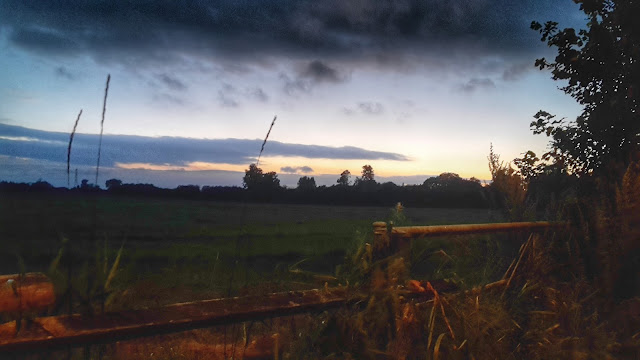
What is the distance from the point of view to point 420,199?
92.3 feet

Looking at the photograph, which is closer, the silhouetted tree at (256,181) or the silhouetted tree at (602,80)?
the silhouetted tree at (256,181)

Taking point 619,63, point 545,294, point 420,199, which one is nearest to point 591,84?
point 619,63

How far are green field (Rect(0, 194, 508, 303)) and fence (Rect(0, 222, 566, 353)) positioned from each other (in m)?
0.15

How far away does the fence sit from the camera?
72.6 inches

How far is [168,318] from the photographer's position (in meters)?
2.18

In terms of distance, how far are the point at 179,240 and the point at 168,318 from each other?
41.9 feet

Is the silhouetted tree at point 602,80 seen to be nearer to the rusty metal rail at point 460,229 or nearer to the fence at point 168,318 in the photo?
the rusty metal rail at point 460,229

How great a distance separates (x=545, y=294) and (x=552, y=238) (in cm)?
93

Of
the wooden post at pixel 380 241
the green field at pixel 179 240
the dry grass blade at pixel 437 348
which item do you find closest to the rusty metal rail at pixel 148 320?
the green field at pixel 179 240

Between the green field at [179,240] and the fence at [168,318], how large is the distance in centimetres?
15

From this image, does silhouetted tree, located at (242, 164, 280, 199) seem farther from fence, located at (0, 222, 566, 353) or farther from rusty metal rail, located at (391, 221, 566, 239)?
rusty metal rail, located at (391, 221, 566, 239)

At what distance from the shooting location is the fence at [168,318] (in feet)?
6.05

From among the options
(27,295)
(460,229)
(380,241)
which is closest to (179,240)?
(460,229)

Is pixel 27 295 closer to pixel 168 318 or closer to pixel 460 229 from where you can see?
pixel 168 318
